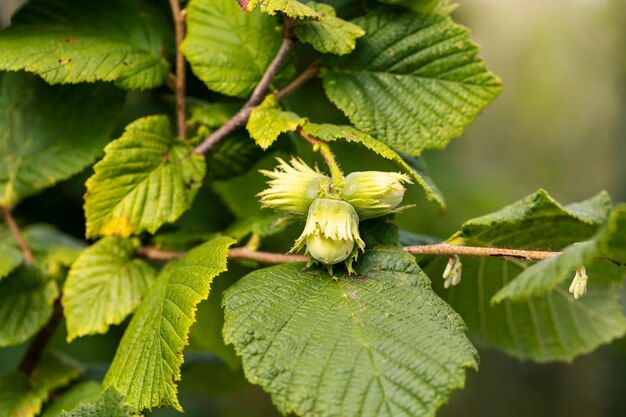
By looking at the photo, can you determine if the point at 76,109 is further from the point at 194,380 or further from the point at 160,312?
the point at 194,380

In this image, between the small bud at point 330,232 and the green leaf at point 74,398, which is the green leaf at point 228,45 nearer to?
the small bud at point 330,232

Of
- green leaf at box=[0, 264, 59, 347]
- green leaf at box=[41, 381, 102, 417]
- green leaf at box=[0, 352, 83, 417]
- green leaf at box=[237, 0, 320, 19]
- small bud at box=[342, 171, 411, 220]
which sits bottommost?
green leaf at box=[0, 352, 83, 417]

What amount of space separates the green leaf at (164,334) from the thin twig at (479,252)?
27 centimetres

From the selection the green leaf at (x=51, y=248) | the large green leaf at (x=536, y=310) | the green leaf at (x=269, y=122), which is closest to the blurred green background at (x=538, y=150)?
the large green leaf at (x=536, y=310)

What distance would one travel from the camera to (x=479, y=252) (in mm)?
908

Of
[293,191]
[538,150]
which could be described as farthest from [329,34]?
[538,150]

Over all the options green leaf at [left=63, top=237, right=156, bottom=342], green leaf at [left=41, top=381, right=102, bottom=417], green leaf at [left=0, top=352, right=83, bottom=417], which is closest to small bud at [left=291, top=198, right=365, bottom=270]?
green leaf at [left=63, top=237, right=156, bottom=342]

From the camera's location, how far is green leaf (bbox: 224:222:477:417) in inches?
28.8

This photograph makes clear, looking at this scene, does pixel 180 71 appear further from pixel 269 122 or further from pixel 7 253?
pixel 7 253

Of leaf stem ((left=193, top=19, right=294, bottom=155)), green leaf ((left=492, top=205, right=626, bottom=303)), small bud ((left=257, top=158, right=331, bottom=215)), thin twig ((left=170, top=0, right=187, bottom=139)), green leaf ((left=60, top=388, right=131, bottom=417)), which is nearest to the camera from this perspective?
green leaf ((left=492, top=205, right=626, bottom=303))

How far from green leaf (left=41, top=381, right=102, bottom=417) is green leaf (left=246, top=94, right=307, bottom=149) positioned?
1.64ft

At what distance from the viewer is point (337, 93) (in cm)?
106

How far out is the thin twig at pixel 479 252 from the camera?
0.86 metres

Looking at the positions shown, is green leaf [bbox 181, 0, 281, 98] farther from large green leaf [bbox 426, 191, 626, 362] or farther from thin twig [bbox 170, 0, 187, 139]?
large green leaf [bbox 426, 191, 626, 362]
